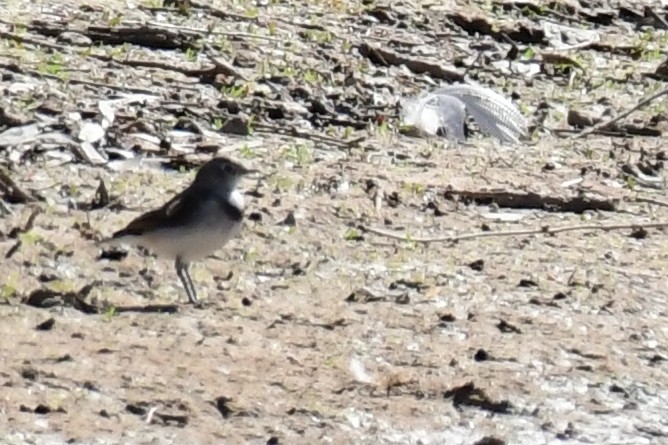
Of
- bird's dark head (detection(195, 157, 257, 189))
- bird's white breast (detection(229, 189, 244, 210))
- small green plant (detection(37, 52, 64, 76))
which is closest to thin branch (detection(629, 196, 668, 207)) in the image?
bird's dark head (detection(195, 157, 257, 189))

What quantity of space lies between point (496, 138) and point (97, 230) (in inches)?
129

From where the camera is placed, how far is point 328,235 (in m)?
9.30

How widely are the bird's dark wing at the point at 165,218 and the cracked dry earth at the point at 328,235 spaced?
0.22 m

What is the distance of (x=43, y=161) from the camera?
980 cm

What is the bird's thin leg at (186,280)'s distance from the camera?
808 centimetres

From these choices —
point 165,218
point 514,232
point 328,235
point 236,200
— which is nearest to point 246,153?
point 328,235

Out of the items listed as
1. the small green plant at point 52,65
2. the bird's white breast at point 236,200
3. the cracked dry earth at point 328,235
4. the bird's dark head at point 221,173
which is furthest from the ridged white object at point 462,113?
the bird's white breast at point 236,200

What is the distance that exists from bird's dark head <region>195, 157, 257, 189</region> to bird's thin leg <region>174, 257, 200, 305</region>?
1.54 feet

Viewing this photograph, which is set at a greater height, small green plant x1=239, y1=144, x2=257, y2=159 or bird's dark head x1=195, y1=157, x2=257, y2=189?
bird's dark head x1=195, y1=157, x2=257, y2=189

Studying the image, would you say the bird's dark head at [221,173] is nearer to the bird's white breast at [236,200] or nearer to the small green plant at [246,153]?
the bird's white breast at [236,200]

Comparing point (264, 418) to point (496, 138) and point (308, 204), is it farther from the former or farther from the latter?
point (496, 138)

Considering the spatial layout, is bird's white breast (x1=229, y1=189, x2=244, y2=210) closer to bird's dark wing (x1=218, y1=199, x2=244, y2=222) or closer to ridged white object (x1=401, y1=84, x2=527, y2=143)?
bird's dark wing (x1=218, y1=199, x2=244, y2=222)

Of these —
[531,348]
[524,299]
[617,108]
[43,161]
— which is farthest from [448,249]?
[617,108]

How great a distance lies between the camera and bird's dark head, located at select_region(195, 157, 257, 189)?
8602 mm
